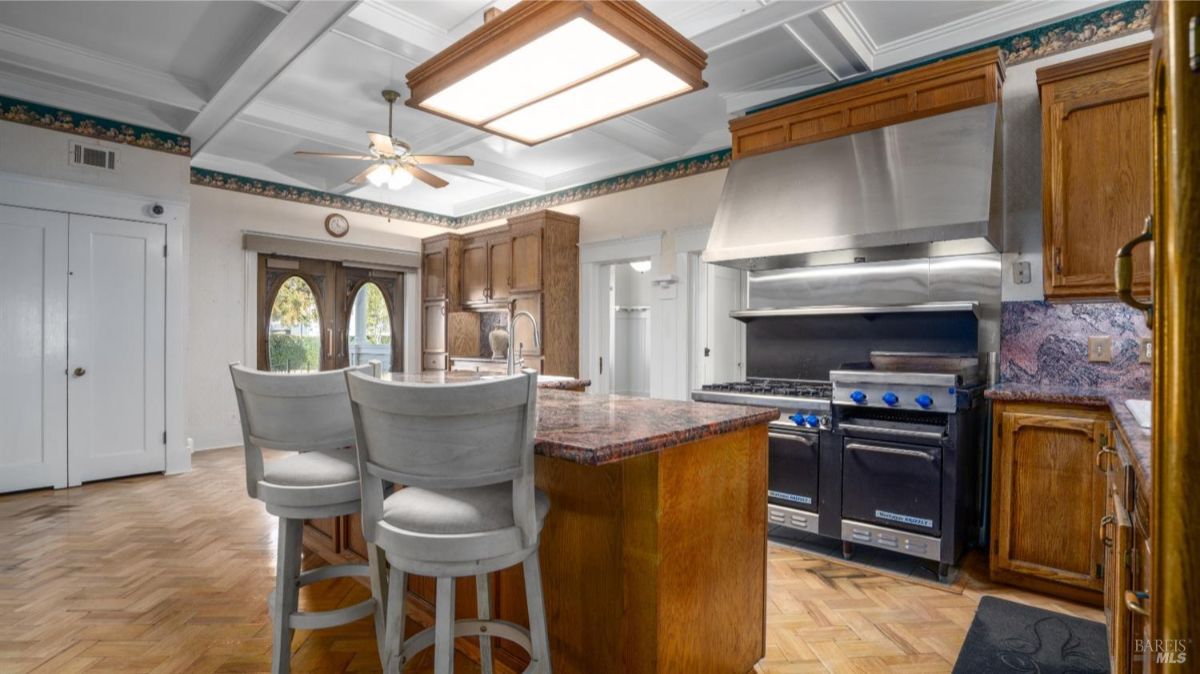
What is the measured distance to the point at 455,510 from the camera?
1.35 m

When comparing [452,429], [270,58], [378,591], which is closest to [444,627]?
[452,429]

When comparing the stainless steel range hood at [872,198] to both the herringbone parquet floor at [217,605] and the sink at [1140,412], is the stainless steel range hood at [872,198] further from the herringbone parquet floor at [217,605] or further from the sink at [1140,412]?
the herringbone parquet floor at [217,605]

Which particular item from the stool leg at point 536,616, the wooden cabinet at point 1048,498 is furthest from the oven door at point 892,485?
the stool leg at point 536,616

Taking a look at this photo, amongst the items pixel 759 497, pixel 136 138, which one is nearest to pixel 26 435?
pixel 136 138

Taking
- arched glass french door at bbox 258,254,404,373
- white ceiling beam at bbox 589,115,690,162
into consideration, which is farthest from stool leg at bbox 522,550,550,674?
arched glass french door at bbox 258,254,404,373

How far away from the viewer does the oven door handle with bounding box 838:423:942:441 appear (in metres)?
2.72

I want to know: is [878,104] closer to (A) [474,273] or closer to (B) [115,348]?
(A) [474,273]

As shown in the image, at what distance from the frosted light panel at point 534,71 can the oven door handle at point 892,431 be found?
212cm

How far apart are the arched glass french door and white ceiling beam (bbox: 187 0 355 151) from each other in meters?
2.00

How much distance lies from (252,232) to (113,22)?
9.04 feet

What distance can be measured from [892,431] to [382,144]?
342 cm

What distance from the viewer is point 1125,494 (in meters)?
1.46

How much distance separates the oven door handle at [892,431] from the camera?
107 inches

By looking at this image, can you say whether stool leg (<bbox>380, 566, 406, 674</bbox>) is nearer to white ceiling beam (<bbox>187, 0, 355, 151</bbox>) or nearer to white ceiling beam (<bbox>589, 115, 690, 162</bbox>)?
white ceiling beam (<bbox>187, 0, 355, 151</bbox>)
